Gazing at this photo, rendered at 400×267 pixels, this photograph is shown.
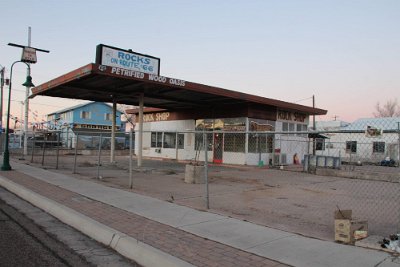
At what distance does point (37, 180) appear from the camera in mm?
14367

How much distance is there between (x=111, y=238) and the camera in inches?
259

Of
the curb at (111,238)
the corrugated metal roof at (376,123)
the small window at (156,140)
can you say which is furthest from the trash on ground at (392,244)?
the corrugated metal roof at (376,123)

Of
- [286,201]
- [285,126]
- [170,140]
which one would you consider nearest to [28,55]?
[170,140]

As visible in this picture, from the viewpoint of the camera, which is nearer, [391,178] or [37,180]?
[37,180]

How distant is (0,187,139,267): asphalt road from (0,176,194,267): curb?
127mm

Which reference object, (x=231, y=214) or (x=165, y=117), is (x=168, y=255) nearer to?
(x=231, y=214)

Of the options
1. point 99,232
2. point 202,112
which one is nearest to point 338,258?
point 99,232

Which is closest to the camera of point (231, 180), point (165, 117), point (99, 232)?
point (99, 232)

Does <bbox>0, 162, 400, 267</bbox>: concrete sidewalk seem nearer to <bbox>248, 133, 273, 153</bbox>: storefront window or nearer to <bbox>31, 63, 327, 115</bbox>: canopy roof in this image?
<bbox>31, 63, 327, 115</bbox>: canopy roof

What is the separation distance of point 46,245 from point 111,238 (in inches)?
42.4

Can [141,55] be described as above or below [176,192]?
above

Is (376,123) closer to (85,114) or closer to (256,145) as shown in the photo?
(256,145)

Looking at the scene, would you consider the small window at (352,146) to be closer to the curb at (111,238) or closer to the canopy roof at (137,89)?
the canopy roof at (137,89)

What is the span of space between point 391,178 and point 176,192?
41.8 feet
